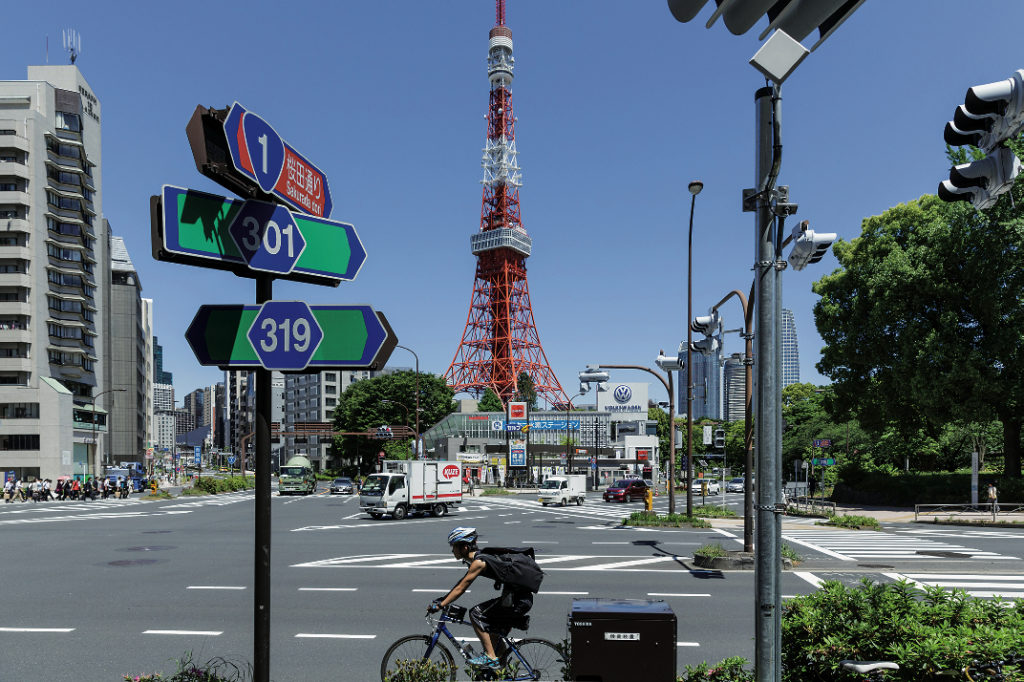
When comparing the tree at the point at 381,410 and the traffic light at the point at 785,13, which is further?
the tree at the point at 381,410

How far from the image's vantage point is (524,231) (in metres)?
117

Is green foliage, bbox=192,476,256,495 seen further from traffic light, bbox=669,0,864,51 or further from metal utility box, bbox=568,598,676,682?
traffic light, bbox=669,0,864,51

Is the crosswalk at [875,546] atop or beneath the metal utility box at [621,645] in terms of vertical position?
beneath

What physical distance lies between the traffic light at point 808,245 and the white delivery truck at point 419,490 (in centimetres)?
2633

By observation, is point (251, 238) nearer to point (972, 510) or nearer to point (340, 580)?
point (340, 580)

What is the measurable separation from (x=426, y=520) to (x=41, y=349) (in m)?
56.9

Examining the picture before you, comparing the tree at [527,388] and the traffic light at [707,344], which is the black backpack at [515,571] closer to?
the traffic light at [707,344]

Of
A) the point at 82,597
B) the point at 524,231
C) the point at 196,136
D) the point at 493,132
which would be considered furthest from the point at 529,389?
the point at 196,136

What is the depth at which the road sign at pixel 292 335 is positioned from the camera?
4735 millimetres

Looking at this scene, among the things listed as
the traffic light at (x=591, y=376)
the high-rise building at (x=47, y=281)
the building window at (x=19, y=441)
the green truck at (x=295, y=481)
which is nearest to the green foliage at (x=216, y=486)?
the green truck at (x=295, y=481)

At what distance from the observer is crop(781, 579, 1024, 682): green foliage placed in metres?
5.51

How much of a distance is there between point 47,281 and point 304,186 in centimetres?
7973

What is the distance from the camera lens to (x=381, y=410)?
299ft

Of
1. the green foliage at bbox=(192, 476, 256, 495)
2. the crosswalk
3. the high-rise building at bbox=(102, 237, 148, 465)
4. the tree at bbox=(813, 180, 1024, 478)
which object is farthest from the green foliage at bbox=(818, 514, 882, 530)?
the high-rise building at bbox=(102, 237, 148, 465)
